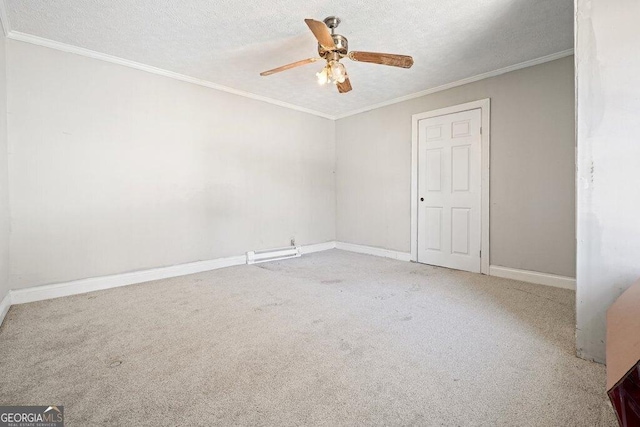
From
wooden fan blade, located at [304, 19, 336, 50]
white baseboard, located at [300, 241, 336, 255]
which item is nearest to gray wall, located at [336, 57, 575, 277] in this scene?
white baseboard, located at [300, 241, 336, 255]

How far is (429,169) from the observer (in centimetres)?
415

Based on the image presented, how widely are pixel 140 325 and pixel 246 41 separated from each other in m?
2.72

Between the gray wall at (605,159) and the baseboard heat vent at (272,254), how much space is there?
3.62 metres

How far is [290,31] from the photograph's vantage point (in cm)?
262

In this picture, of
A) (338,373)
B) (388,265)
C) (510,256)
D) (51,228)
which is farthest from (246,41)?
(510,256)

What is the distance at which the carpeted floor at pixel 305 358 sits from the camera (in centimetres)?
130

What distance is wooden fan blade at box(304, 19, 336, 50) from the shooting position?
1.98m

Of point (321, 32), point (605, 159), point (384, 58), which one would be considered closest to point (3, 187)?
point (321, 32)

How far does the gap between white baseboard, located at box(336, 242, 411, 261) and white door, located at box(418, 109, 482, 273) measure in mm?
283

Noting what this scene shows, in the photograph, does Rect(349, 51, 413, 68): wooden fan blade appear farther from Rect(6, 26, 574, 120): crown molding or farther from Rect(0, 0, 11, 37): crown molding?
Rect(0, 0, 11, 37): crown molding

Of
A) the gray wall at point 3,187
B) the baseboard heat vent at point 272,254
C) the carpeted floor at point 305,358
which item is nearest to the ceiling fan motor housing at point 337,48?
the carpeted floor at point 305,358

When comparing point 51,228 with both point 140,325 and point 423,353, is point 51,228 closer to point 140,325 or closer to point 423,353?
point 140,325

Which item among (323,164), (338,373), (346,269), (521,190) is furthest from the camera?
(323,164)

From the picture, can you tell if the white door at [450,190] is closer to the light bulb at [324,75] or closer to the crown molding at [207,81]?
the crown molding at [207,81]
